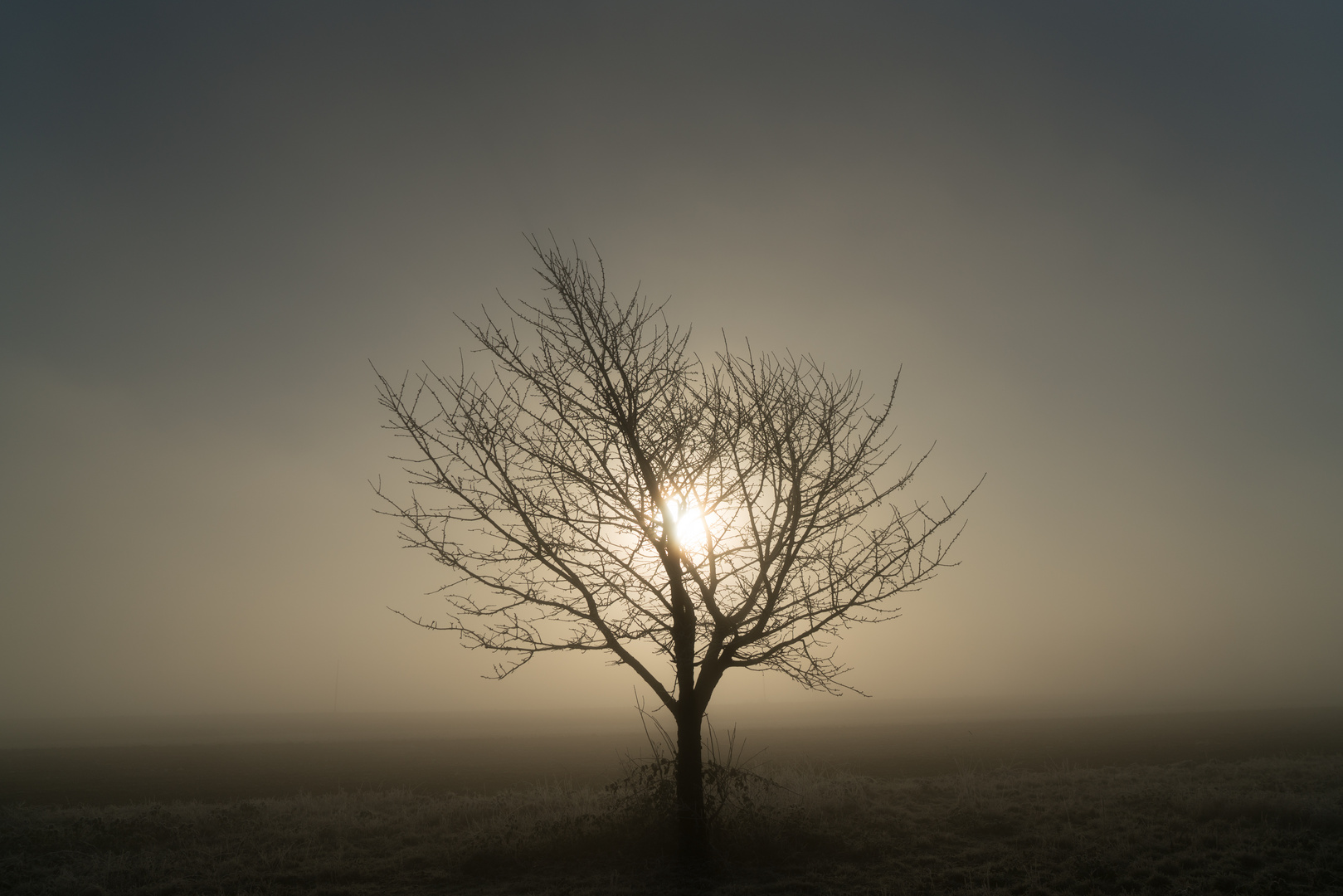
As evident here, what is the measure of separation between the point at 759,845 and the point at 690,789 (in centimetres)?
101

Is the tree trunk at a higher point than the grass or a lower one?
higher

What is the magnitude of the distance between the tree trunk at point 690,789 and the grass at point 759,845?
26 cm

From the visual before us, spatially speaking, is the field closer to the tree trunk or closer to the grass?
the grass

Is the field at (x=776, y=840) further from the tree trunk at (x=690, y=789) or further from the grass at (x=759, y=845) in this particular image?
the tree trunk at (x=690, y=789)

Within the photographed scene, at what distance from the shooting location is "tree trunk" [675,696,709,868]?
Answer: 8070mm

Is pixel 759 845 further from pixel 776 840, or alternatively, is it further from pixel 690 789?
pixel 690 789

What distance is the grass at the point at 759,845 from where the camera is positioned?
7.37m

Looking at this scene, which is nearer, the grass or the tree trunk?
the grass

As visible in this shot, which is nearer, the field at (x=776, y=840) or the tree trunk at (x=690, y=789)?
the field at (x=776, y=840)

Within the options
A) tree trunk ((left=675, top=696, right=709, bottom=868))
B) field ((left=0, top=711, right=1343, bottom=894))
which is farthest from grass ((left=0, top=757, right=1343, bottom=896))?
tree trunk ((left=675, top=696, right=709, bottom=868))

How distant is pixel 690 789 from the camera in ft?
27.9

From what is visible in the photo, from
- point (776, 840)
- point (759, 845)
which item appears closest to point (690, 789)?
point (759, 845)

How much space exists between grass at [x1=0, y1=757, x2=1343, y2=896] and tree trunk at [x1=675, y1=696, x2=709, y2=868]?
264 mm

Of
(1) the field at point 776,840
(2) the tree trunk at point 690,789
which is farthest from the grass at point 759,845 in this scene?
(2) the tree trunk at point 690,789
